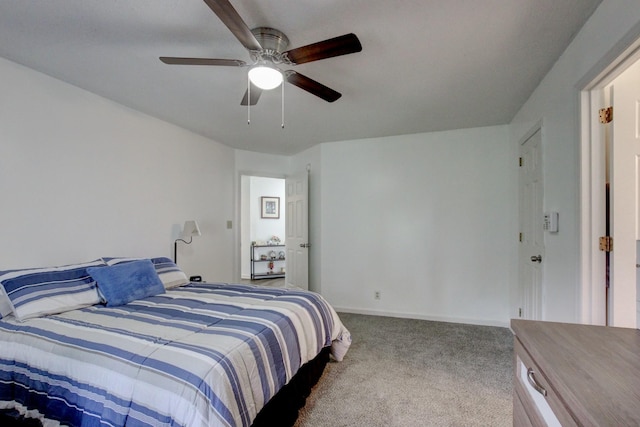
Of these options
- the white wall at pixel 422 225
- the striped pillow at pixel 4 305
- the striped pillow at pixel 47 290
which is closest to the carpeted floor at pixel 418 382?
the white wall at pixel 422 225

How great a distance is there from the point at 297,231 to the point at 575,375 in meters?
3.91

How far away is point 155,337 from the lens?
1477mm

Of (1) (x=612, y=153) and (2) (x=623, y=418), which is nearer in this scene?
(2) (x=623, y=418)

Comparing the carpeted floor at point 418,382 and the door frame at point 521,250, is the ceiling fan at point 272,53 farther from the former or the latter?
→ the carpeted floor at point 418,382

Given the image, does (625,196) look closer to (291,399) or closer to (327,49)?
(327,49)

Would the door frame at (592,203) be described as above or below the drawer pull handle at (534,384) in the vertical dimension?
above

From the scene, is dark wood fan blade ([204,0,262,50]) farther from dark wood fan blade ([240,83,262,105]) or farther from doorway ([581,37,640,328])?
doorway ([581,37,640,328])

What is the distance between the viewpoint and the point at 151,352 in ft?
4.34

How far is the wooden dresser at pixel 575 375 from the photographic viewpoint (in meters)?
0.64

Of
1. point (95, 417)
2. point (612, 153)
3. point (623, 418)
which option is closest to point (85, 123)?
point (95, 417)

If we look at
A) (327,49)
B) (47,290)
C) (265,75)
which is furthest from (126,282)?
(327,49)

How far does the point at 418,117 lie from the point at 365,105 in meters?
0.72

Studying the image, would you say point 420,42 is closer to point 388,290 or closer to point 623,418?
point 623,418

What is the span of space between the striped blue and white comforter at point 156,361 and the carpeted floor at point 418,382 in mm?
403
